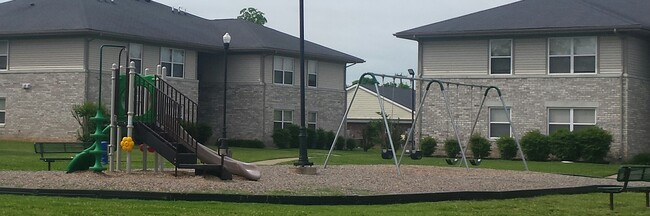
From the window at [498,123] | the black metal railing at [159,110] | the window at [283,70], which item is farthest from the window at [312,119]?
the black metal railing at [159,110]

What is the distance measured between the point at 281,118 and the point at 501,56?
15.3 meters

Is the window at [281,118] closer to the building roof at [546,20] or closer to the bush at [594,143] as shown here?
the building roof at [546,20]

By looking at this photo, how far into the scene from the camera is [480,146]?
135 ft

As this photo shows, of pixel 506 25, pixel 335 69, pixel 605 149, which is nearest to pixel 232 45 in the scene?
pixel 335 69

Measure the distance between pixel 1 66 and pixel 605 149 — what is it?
25.7 metres

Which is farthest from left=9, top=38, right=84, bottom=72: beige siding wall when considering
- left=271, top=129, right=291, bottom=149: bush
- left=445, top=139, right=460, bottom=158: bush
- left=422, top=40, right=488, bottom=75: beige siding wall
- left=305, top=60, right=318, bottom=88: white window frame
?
left=445, top=139, right=460, bottom=158: bush

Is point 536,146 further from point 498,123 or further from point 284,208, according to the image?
point 284,208

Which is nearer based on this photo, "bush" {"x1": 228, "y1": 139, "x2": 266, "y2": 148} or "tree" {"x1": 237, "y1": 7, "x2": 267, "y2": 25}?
"bush" {"x1": 228, "y1": 139, "x2": 266, "y2": 148}

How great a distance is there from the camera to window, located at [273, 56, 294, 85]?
53594mm

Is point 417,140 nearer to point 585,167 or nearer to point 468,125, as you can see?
point 468,125

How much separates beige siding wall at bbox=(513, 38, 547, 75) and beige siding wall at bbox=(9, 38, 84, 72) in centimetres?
1779

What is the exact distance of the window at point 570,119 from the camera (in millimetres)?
40625

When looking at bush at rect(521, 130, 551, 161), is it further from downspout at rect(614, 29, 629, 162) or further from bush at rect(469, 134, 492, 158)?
downspout at rect(614, 29, 629, 162)

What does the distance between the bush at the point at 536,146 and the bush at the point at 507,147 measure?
0.46 metres
